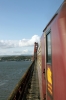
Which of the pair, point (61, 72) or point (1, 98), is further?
point (1, 98)

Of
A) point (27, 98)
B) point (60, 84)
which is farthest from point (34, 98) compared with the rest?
point (60, 84)

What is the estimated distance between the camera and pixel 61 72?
3.24m

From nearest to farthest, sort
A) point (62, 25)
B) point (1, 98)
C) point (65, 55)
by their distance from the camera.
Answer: point (65, 55), point (62, 25), point (1, 98)

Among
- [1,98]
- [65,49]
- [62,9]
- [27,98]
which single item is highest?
[62,9]

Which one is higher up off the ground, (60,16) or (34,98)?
(60,16)

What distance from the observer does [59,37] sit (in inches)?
132

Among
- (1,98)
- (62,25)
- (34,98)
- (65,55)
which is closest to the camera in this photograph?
(65,55)

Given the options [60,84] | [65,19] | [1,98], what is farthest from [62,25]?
[1,98]

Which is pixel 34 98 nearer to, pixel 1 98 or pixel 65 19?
pixel 65 19

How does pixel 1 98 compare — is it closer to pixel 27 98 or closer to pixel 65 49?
pixel 27 98

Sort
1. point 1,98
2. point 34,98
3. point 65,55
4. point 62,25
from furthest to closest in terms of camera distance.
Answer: point 1,98 → point 34,98 → point 62,25 → point 65,55

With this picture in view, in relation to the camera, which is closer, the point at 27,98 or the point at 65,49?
the point at 65,49

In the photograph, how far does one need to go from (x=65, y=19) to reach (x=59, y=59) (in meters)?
0.61

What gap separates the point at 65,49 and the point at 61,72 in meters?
0.39
